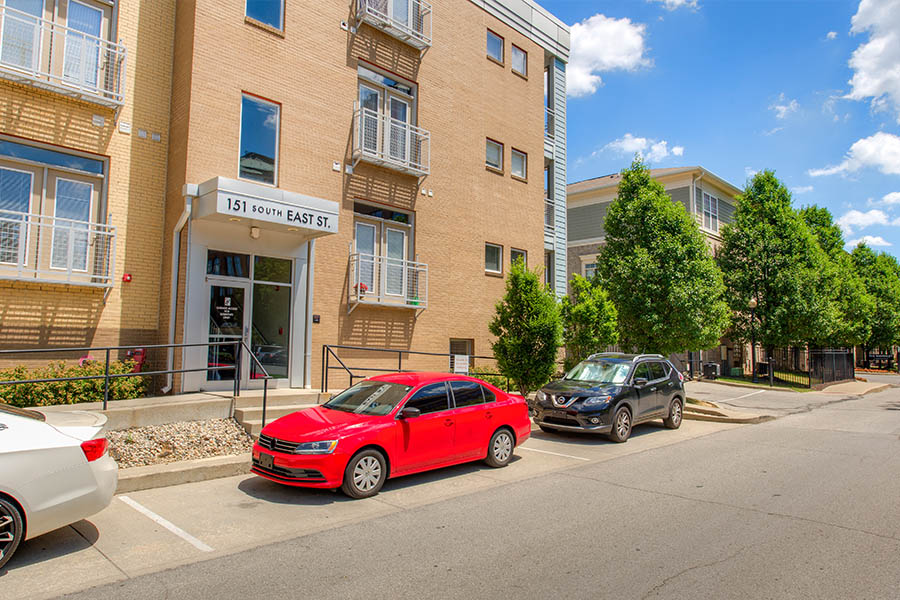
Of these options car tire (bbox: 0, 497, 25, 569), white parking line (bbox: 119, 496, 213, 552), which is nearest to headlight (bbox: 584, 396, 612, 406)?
white parking line (bbox: 119, 496, 213, 552)

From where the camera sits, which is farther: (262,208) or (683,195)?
(683,195)

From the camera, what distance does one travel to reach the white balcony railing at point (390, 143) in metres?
14.5

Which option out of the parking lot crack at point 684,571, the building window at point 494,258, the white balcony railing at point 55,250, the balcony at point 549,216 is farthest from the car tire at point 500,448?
the balcony at point 549,216

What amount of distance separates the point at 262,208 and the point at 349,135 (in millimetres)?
4143

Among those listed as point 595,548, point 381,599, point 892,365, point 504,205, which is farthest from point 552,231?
point 892,365

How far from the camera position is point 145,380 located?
36.6 ft

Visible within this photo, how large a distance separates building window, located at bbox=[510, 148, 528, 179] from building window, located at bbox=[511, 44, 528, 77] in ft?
9.31

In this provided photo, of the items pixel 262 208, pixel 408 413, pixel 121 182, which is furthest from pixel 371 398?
pixel 121 182

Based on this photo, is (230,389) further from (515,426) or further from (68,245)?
(515,426)

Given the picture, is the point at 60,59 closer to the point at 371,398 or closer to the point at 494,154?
the point at 371,398

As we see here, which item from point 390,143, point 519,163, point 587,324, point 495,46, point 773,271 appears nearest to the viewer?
point 390,143

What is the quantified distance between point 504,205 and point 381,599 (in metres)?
15.9

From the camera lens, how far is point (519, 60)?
20.5 metres

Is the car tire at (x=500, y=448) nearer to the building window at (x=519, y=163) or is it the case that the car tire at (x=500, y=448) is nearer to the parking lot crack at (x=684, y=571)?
the parking lot crack at (x=684, y=571)
